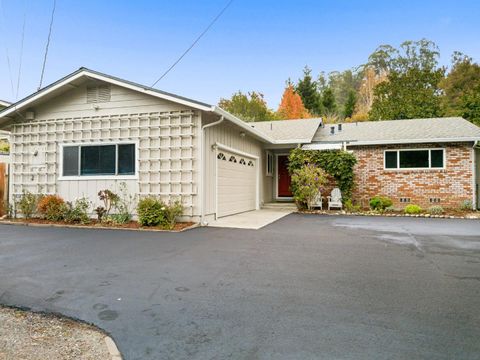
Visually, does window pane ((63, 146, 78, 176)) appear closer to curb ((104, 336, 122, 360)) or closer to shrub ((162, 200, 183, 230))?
shrub ((162, 200, 183, 230))

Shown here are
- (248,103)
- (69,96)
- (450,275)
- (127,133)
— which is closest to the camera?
(450,275)

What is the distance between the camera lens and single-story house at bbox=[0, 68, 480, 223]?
8.80 m

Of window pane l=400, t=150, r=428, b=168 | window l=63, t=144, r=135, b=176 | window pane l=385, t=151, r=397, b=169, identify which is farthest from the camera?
window pane l=385, t=151, r=397, b=169

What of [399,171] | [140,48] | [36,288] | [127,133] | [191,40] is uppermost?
[140,48]

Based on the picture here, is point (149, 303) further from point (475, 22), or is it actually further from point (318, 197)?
point (475, 22)

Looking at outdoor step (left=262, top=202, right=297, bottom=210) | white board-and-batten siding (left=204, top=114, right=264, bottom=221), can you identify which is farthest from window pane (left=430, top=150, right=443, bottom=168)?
white board-and-batten siding (left=204, top=114, right=264, bottom=221)

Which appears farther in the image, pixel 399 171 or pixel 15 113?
pixel 399 171

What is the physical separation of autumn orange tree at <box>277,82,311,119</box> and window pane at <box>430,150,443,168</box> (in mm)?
19501

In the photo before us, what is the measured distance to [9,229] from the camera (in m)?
8.27

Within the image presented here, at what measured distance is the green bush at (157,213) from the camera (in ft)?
27.2

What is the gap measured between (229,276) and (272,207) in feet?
31.7

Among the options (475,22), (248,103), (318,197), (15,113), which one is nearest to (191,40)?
(15,113)

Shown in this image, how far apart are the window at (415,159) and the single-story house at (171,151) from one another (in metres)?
0.03

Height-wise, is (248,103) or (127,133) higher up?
(248,103)
